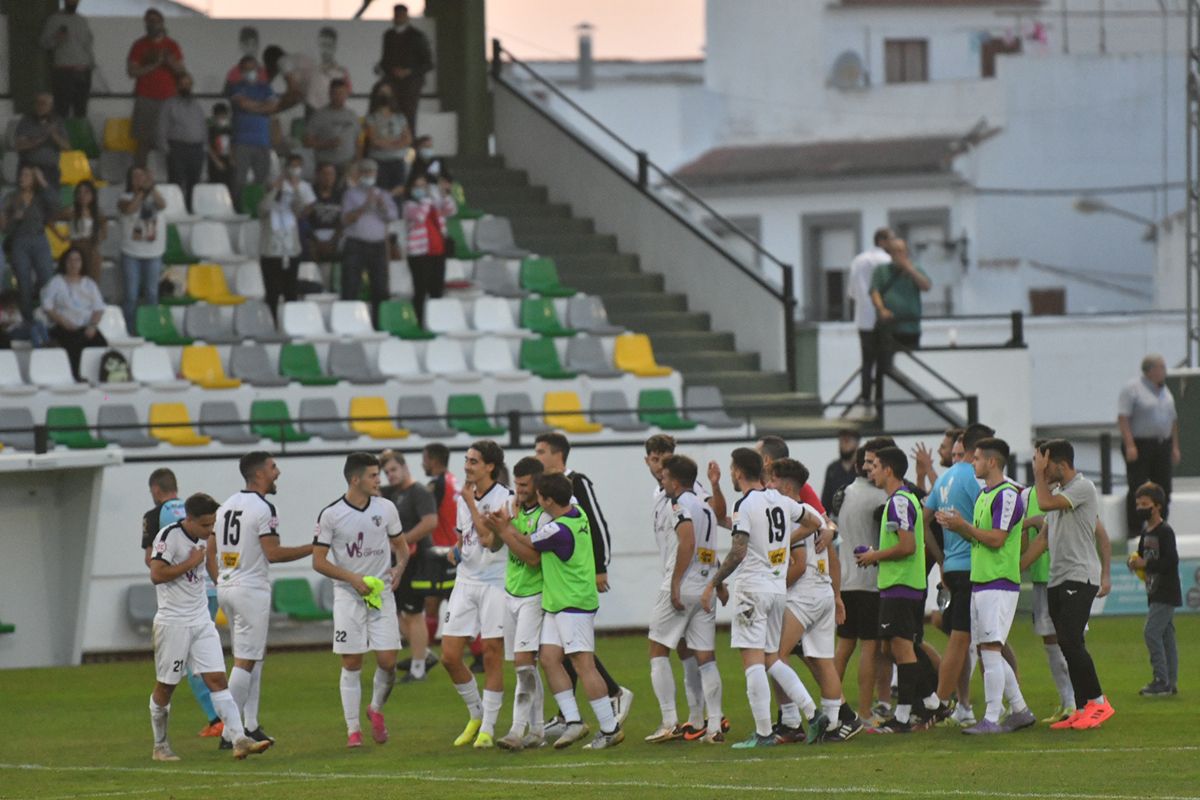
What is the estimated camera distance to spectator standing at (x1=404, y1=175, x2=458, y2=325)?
25.9 meters

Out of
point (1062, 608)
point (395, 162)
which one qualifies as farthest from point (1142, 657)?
point (395, 162)

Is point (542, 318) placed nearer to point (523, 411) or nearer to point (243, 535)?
point (523, 411)

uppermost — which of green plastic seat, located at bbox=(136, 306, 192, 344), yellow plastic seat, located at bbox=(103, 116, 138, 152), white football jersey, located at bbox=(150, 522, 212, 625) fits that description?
yellow plastic seat, located at bbox=(103, 116, 138, 152)

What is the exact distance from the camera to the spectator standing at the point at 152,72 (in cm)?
2772

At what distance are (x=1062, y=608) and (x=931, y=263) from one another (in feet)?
129

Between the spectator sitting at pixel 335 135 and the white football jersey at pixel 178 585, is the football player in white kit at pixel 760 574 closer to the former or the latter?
the white football jersey at pixel 178 585

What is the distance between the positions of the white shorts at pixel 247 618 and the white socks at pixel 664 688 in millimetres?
2512

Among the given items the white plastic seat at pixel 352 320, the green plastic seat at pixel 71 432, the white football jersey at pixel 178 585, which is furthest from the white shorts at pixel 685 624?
the white plastic seat at pixel 352 320

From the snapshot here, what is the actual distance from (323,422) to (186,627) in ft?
30.0

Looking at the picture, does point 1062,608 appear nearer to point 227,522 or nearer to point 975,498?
point 975,498

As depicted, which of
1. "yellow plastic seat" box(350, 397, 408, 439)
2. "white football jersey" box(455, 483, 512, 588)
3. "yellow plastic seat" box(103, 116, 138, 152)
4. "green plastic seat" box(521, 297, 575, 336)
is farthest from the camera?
"yellow plastic seat" box(103, 116, 138, 152)

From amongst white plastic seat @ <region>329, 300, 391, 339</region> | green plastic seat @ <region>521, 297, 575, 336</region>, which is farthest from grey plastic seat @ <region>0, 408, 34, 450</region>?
green plastic seat @ <region>521, 297, 575, 336</region>

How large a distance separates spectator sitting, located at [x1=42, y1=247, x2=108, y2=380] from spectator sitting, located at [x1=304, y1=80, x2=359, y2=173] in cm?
474

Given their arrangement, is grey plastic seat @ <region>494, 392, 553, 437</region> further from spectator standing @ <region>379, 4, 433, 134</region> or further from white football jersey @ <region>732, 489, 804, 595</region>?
white football jersey @ <region>732, 489, 804, 595</region>
